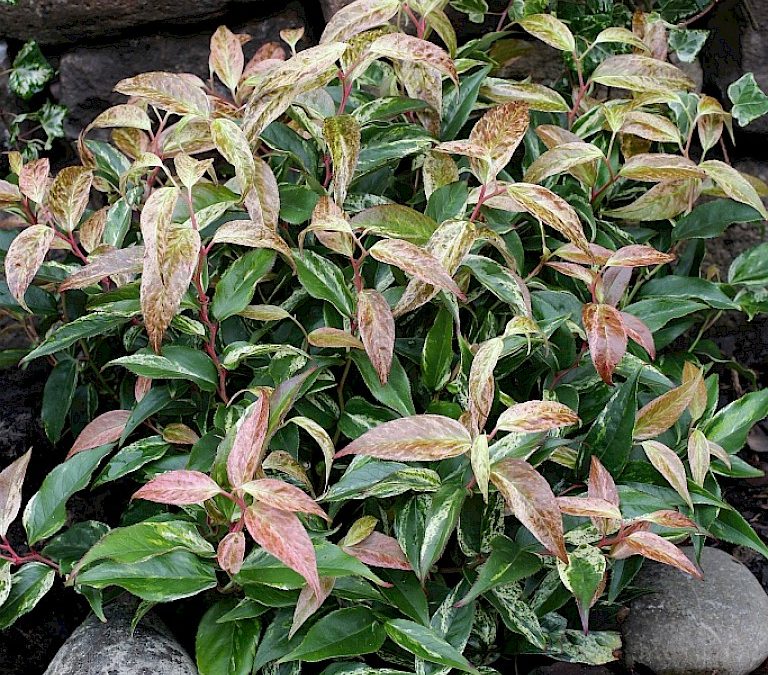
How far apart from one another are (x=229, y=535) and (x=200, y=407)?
13.2 inches

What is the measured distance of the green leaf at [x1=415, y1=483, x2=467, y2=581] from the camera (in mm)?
1010

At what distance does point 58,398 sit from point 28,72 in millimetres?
798

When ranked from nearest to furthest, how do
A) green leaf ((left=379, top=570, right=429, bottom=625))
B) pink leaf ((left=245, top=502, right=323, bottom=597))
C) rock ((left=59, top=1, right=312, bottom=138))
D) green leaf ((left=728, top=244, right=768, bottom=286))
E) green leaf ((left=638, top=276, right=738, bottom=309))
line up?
pink leaf ((left=245, top=502, right=323, bottom=597)), green leaf ((left=379, top=570, right=429, bottom=625)), green leaf ((left=638, top=276, right=738, bottom=309)), green leaf ((left=728, top=244, right=768, bottom=286)), rock ((left=59, top=1, right=312, bottom=138))

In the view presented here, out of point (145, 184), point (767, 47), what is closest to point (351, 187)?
point (145, 184)

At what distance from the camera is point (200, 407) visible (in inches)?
50.1

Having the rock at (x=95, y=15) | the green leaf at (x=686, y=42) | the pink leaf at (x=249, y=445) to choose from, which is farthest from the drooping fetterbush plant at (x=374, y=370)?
the rock at (x=95, y=15)

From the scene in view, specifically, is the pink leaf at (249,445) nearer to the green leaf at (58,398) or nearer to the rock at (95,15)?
the green leaf at (58,398)

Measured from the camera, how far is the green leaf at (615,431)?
1132mm

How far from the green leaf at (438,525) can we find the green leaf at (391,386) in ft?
0.45

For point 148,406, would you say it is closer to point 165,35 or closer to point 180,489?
point 180,489

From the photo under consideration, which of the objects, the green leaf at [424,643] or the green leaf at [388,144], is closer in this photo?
the green leaf at [424,643]

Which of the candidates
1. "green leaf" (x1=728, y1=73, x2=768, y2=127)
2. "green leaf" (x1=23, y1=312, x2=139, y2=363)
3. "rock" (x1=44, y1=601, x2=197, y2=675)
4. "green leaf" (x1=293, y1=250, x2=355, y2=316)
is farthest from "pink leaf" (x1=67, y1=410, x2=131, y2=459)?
"green leaf" (x1=728, y1=73, x2=768, y2=127)

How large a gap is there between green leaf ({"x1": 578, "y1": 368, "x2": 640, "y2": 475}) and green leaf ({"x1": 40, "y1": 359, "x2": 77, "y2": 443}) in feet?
2.57

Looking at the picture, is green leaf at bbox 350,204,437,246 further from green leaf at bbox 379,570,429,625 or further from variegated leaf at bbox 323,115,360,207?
green leaf at bbox 379,570,429,625
